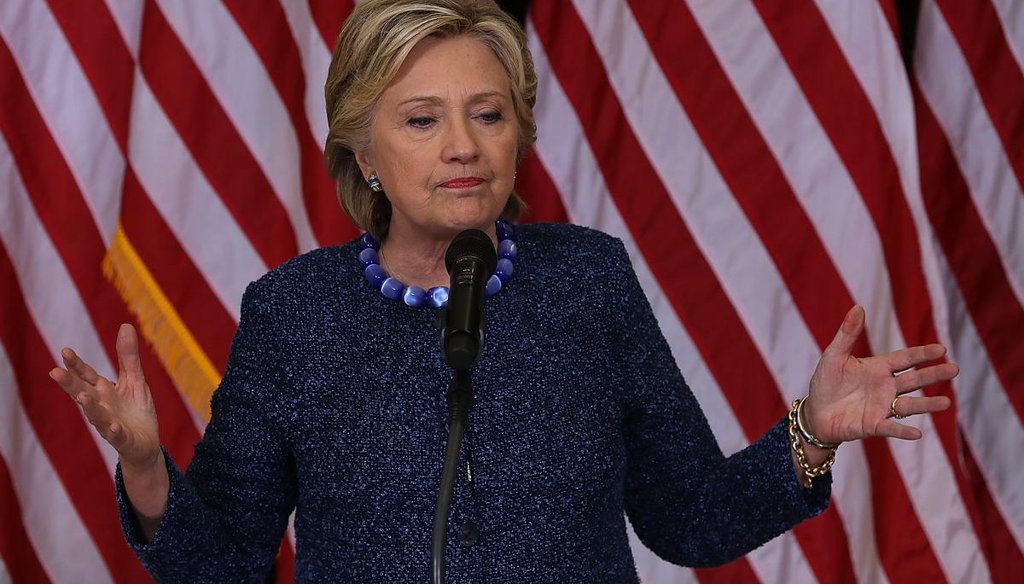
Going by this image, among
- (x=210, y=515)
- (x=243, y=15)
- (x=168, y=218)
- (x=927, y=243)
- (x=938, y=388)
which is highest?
(x=243, y=15)

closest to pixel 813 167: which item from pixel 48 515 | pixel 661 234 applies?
pixel 661 234

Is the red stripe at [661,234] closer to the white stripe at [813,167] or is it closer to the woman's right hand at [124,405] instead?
the white stripe at [813,167]

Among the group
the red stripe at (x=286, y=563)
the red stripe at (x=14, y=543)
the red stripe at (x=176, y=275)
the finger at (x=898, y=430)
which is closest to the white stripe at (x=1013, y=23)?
the finger at (x=898, y=430)

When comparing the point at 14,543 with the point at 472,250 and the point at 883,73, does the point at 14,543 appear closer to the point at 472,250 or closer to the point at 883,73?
the point at 472,250

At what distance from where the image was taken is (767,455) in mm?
1556

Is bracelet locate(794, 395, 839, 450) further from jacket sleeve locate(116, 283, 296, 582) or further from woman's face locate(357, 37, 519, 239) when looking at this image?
jacket sleeve locate(116, 283, 296, 582)

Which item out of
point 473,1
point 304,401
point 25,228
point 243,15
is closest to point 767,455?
point 304,401

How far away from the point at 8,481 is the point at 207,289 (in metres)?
0.58

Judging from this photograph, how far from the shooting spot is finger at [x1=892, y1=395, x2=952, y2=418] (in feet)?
4.46

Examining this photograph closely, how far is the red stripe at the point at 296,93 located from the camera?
247 centimetres

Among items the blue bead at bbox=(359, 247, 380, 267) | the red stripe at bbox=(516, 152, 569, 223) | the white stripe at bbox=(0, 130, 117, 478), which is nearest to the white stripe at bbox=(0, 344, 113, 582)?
the white stripe at bbox=(0, 130, 117, 478)

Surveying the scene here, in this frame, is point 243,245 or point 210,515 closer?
point 210,515

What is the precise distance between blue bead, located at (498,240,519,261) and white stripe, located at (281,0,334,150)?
0.93 meters

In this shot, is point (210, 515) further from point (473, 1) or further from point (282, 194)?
point (282, 194)
